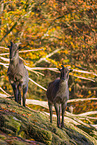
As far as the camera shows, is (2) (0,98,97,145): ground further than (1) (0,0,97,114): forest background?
No

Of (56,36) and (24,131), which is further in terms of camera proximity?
(56,36)

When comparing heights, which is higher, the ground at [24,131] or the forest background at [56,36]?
the forest background at [56,36]

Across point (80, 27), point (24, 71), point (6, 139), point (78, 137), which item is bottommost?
point (78, 137)

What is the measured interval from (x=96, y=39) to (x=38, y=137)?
43.8 ft

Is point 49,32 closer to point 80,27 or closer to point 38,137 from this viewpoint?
point 80,27

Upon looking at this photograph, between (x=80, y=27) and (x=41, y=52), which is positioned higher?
(x=80, y=27)

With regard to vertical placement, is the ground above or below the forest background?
below

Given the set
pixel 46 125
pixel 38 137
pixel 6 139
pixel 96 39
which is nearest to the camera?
pixel 6 139

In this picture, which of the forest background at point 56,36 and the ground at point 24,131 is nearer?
the ground at point 24,131

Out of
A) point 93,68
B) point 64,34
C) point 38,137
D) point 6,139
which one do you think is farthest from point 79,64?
point 6,139

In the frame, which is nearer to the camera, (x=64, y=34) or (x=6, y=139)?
(x=6, y=139)

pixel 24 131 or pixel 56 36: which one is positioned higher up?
pixel 56 36

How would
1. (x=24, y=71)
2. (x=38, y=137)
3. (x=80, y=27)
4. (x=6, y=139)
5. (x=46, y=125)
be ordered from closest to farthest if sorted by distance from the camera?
(x=6, y=139) → (x=38, y=137) → (x=46, y=125) → (x=24, y=71) → (x=80, y=27)

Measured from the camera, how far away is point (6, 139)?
5.25 m
